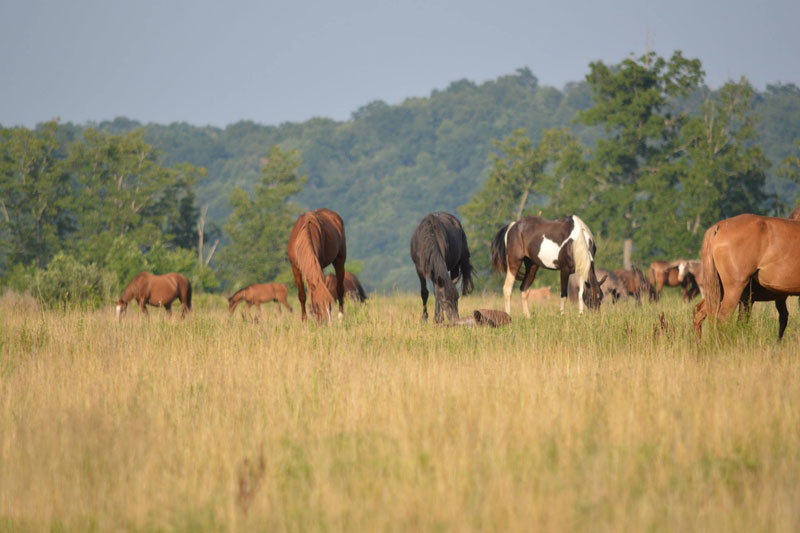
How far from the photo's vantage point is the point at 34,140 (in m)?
52.6

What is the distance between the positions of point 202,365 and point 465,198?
119 m

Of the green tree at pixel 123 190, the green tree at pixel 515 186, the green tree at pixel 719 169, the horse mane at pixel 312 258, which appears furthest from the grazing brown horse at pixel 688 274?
the green tree at pixel 123 190

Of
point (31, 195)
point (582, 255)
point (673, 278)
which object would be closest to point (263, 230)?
point (31, 195)

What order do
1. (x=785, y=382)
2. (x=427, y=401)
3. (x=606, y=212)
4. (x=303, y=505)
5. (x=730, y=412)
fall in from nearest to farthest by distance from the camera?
(x=303, y=505) → (x=730, y=412) → (x=427, y=401) → (x=785, y=382) → (x=606, y=212)

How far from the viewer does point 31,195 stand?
52750mm

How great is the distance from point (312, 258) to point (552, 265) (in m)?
5.86

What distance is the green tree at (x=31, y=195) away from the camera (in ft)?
171

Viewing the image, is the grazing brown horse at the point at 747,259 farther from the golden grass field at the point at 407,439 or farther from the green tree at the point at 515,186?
the green tree at the point at 515,186

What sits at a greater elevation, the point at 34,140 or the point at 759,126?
the point at 759,126

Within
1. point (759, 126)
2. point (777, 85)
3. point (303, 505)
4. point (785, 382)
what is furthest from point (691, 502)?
point (777, 85)

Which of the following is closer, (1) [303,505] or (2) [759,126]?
(1) [303,505]

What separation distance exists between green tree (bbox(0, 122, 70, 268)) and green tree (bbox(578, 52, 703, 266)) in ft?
117

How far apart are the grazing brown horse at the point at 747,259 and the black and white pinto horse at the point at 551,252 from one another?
504cm

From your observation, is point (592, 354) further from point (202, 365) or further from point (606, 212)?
point (606, 212)
